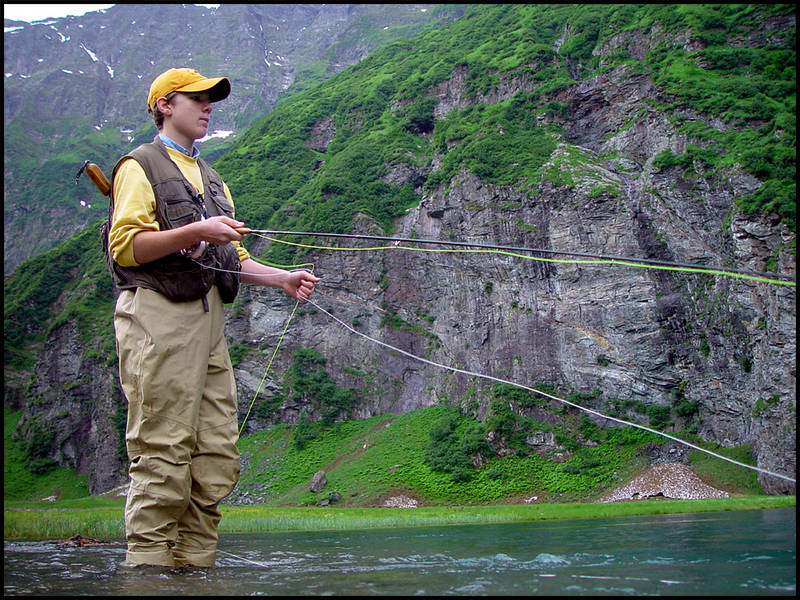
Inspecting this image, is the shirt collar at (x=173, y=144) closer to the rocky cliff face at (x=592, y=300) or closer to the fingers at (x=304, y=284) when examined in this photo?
the fingers at (x=304, y=284)

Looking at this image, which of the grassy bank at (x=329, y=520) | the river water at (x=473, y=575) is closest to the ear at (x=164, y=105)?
the river water at (x=473, y=575)

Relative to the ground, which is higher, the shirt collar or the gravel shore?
the shirt collar

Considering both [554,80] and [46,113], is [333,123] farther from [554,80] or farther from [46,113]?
[46,113]

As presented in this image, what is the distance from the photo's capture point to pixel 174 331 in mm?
3803

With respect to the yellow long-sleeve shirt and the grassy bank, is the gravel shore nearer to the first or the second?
the grassy bank

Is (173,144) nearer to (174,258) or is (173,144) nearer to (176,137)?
(176,137)

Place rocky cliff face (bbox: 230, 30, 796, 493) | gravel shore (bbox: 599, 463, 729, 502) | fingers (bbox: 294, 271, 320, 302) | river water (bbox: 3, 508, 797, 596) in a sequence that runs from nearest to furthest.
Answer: river water (bbox: 3, 508, 797, 596) → fingers (bbox: 294, 271, 320, 302) → gravel shore (bbox: 599, 463, 729, 502) → rocky cliff face (bbox: 230, 30, 796, 493)

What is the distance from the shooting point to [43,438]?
161 ft

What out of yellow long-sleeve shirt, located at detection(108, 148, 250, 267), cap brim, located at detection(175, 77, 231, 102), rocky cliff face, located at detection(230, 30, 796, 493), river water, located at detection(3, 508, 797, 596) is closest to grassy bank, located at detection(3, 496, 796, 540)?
rocky cliff face, located at detection(230, 30, 796, 493)

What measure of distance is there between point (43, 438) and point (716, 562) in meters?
55.4

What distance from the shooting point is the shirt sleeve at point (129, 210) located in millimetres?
3705

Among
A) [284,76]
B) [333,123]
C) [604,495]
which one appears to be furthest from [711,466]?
[284,76]

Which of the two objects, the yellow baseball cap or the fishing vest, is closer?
the fishing vest

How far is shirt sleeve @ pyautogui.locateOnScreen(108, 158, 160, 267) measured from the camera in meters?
3.71
